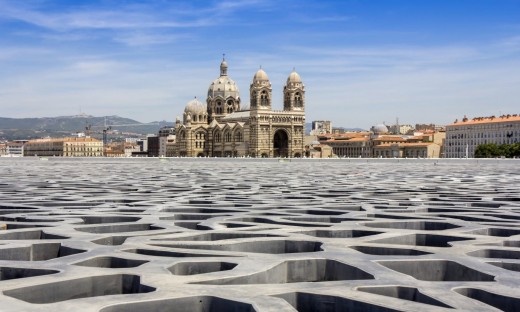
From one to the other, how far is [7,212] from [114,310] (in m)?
8.07

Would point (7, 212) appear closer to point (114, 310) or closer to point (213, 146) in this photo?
point (114, 310)

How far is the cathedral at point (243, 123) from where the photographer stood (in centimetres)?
12275

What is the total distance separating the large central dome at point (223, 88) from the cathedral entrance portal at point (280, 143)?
1472 cm

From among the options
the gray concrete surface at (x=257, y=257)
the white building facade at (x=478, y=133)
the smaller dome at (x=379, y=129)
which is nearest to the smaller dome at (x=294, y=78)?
the white building facade at (x=478, y=133)

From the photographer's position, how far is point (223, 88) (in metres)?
137

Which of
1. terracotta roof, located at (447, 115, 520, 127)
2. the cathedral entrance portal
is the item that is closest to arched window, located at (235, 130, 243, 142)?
the cathedral entrance portal

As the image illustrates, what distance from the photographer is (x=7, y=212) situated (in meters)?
12.9

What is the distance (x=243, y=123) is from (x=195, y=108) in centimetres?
1519

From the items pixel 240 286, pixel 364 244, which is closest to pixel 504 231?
pixel 364 244

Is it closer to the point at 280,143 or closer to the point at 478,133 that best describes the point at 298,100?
the point at 280,143

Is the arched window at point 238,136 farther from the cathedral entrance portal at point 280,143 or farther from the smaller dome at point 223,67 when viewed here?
the smaller dome at point 223,67

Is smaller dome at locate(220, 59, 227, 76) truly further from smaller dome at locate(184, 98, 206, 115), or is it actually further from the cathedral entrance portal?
the cathedral entrance portal

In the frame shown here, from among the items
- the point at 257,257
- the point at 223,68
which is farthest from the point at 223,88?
the point at 257,257

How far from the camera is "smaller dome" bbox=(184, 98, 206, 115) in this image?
136 m
